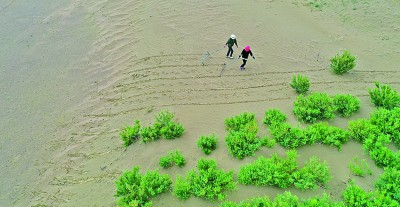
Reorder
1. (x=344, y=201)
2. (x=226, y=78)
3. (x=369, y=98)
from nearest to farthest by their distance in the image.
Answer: (x=344, y=201), (x=369, y=98), (x=226, y=78)

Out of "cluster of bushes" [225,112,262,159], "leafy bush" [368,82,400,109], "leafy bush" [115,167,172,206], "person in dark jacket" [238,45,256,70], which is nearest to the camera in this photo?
"leafy bush" [115,167,172,206]

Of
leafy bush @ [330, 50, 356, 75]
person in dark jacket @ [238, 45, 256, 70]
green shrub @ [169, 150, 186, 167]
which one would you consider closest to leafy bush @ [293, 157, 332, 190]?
green shrub @ [169, 150, 186, 167]

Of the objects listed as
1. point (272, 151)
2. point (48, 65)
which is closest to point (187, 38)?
point (48, 65)

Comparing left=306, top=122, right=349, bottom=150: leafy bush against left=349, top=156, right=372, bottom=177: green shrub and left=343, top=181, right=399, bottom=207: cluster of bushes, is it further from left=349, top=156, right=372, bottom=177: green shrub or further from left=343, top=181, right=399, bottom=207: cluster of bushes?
left=343, top=181, right=399, bottom=207: cluster of bushes

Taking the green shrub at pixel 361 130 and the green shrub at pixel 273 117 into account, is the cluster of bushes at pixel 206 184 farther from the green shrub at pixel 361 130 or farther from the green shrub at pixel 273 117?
the green shrub at pixel 361 130

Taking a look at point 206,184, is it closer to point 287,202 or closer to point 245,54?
point 287,202

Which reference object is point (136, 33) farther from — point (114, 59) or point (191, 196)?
point (191, 196)

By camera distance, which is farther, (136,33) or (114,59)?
(136,33)
